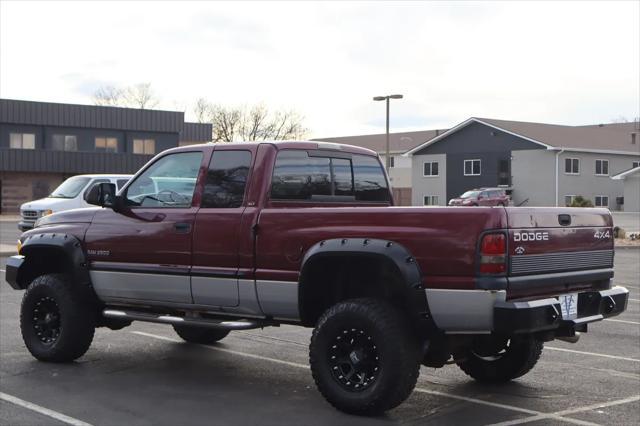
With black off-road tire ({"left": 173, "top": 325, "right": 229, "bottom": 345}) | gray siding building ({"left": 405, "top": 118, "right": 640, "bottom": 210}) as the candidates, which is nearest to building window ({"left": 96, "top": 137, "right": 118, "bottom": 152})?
gray siding building ({"left": 405, "top": 118, "right": 640, "bottom": 210})

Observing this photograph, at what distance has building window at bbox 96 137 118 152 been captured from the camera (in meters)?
55.5

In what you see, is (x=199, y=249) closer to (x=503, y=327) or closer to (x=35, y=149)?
(x=503, y=327)

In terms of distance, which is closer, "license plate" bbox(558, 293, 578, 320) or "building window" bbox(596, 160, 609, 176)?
"license plate" bbox(558, 293, 578, 320)

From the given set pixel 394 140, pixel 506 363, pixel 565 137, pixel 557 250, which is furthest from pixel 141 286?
pixel 394 140

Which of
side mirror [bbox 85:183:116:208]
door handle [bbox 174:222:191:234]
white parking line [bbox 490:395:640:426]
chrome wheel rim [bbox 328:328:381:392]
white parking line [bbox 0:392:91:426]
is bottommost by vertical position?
white parking line [bbox 490:395:640:426]

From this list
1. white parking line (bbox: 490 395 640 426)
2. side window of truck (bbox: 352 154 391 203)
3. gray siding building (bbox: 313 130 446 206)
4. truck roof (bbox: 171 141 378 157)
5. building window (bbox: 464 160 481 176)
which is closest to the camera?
white parking line (bbox: 490 395 640 426)

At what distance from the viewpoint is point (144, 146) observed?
57094mm

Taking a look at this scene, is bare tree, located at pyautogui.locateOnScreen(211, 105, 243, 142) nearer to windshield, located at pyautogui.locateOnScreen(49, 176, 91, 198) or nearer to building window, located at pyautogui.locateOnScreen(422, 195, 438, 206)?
building window, located at pyautogui.locateOnScreen(422, 195, 438, 206)

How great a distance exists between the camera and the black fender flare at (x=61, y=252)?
7965 millimetres

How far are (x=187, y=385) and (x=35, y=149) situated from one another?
48410mm

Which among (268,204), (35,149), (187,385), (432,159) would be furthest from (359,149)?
(432,159)

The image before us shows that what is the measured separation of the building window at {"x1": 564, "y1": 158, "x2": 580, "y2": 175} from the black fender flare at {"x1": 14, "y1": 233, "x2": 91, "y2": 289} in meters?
49.8

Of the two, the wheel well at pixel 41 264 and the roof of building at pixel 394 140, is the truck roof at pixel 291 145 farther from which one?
the roof of building at pixel 394 140

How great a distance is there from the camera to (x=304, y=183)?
7246 mm
